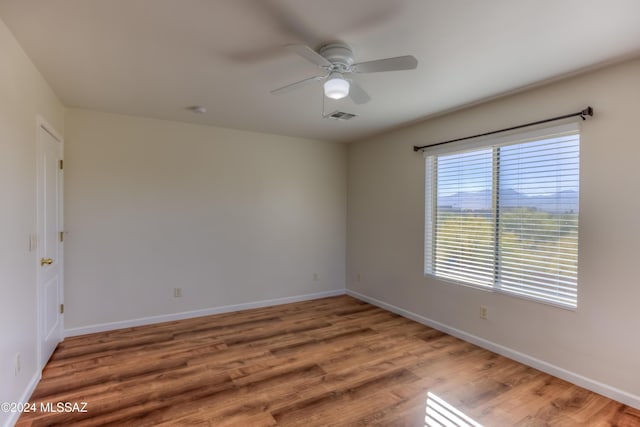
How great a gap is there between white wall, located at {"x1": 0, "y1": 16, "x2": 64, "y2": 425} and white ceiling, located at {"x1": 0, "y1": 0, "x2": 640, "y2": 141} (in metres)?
0.22

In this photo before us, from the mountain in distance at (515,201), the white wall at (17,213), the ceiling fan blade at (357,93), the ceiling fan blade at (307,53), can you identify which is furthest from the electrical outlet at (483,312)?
the white wall at (17,213)

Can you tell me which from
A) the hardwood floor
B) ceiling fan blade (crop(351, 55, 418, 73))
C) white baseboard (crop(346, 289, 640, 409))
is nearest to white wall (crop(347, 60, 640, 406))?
white baseboard (crop(346, 289, 640, 409))

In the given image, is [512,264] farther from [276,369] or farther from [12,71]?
[12,71]

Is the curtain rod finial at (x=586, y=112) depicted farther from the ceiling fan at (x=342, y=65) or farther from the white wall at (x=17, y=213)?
the white wall at (x=17, y=213)

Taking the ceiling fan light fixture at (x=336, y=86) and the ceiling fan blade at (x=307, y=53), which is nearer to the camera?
the ceiling fan blade at (x=307, y=53)

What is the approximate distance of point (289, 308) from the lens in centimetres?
473

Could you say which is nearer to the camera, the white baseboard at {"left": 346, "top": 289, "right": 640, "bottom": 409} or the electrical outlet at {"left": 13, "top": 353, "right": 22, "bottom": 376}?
the electrical outlet at {"left": 13, "top": 353, "right": 22, "bottom": 376}

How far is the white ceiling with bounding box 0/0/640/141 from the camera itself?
5.99 ft

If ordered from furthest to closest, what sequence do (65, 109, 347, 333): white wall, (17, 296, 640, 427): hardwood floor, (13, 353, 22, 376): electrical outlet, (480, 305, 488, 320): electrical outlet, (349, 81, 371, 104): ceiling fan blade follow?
(65, 109, 347, 333): white wall
(480, 305, 488, 320): electrical outlet
(349, 81, 371, 104): ceiling fan blade
(17, 296, 640, 427): hardwood floor
(13, 353, 22, 376): electrical outlet

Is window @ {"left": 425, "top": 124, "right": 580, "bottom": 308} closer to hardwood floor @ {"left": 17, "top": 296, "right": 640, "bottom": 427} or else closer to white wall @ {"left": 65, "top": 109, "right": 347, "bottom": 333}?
hardwood floor @ {"left": 17, "top": 296, "right": 640, "bottom": 427}

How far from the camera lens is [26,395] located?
235 centimetres

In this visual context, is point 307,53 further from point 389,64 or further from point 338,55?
point 389,64

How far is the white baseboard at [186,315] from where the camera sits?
12.1ft

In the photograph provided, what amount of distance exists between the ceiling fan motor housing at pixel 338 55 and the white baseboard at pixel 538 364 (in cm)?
298
